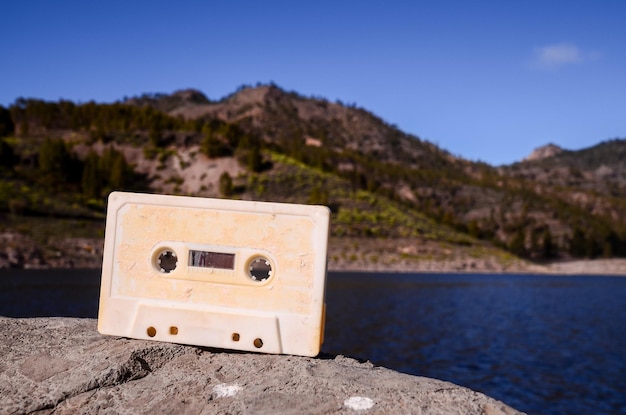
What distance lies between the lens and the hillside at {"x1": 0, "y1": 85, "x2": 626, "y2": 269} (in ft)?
230

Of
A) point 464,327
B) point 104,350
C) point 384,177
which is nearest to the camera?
point 104,350

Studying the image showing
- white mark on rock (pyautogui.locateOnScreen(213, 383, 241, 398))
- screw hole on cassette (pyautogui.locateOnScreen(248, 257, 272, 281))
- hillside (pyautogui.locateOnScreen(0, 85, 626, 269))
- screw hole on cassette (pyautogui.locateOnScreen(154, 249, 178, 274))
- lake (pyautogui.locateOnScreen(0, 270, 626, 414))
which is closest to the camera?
white mark on rock (pyautogui.locateOnScreen(213, 383, 241, 398))

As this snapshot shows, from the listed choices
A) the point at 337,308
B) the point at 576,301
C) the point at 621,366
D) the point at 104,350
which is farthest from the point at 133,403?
the point at 576,301

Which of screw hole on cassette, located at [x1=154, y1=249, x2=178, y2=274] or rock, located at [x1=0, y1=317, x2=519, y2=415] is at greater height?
screw hole on cassette, located at [x1=154, y1=249, x2=178, y2=274]

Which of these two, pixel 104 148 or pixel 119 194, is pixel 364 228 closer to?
pixel 104 148

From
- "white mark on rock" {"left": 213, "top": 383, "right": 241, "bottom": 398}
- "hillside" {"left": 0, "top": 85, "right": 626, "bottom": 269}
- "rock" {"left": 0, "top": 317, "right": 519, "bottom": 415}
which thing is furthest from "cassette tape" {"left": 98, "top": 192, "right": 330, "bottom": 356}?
"hillside" {"left": 0, "top": 85, "right": 626, "bottom": 269}

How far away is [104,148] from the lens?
3880 inches

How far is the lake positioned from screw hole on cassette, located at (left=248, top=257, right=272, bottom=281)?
190 centimetres

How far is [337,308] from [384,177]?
4307 inches

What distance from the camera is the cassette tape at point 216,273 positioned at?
4.33m

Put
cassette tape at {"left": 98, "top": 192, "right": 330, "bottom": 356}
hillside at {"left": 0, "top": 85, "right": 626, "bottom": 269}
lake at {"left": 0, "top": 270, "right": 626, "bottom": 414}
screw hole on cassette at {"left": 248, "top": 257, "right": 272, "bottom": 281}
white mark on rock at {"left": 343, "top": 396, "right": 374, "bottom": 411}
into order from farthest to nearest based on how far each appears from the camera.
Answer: hillside at {"left": 0, "top": 85, "right": 626, "bottom": 269}, lake at {"left": 0, "top": 270, "right": 626, "bottom": 414}, screw hole on cassette at {"left": 248, "top": 257, "right": 272, "bottom": 281}, cassette tape at {"left": 98, "top": 192, "right": 330, "bottom": 356}, white mark on rock at {"left": 343, "top": 396, "right": 374, "bottom": 411}

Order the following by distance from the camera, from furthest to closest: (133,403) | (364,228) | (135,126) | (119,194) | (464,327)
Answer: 1. (135,126)
2. (364,228)
3. (464,327)
4. (119,194)
5. (133,403)

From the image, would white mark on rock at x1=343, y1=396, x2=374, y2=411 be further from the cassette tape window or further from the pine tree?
the pine tree

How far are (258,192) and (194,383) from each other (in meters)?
84.0
